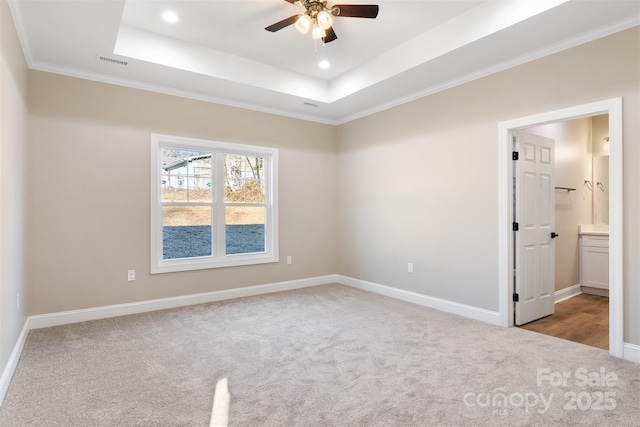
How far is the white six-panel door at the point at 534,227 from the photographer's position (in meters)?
3.69

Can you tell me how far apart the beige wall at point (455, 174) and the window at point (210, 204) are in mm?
1340

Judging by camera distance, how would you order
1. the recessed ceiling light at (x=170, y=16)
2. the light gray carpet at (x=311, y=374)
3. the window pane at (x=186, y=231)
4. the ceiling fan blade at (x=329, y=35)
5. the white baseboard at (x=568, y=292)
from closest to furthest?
the light gray carpet at (x=311, y=374) → the ceiling fan blade at (x=329, y=35) → the recessed ceiling light at (x=170, y=16) → the window pane at (x=186, y=231) → the white baseboard at (x=568, y=292)

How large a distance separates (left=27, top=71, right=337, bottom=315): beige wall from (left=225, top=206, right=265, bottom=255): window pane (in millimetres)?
330

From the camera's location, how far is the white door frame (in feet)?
9.22

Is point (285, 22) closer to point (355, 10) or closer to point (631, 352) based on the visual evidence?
point (355, 10)

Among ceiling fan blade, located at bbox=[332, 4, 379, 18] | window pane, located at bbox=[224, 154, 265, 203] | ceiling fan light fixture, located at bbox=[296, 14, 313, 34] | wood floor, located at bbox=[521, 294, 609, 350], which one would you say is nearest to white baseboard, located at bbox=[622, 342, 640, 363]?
wood floor, located at bbox=[521, 294, 609, 350]

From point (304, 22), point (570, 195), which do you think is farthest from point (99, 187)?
point (570, 195)

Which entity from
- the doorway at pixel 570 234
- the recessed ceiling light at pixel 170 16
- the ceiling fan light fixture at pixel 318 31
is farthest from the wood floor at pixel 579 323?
the recessed ceiling light at pixel 170 16

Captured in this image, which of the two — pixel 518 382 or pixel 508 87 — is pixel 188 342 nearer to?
pixel 518 382

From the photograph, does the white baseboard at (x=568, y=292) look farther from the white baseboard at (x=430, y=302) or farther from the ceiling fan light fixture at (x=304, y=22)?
the ceiling fan light fixture at (x=304, y=22)

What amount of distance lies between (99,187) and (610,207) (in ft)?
16.4

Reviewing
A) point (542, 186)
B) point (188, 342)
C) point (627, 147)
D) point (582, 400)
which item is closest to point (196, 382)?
point (188, 342)

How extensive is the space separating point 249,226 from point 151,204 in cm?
140

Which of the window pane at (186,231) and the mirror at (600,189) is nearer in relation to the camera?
the window pane at (186,231)
